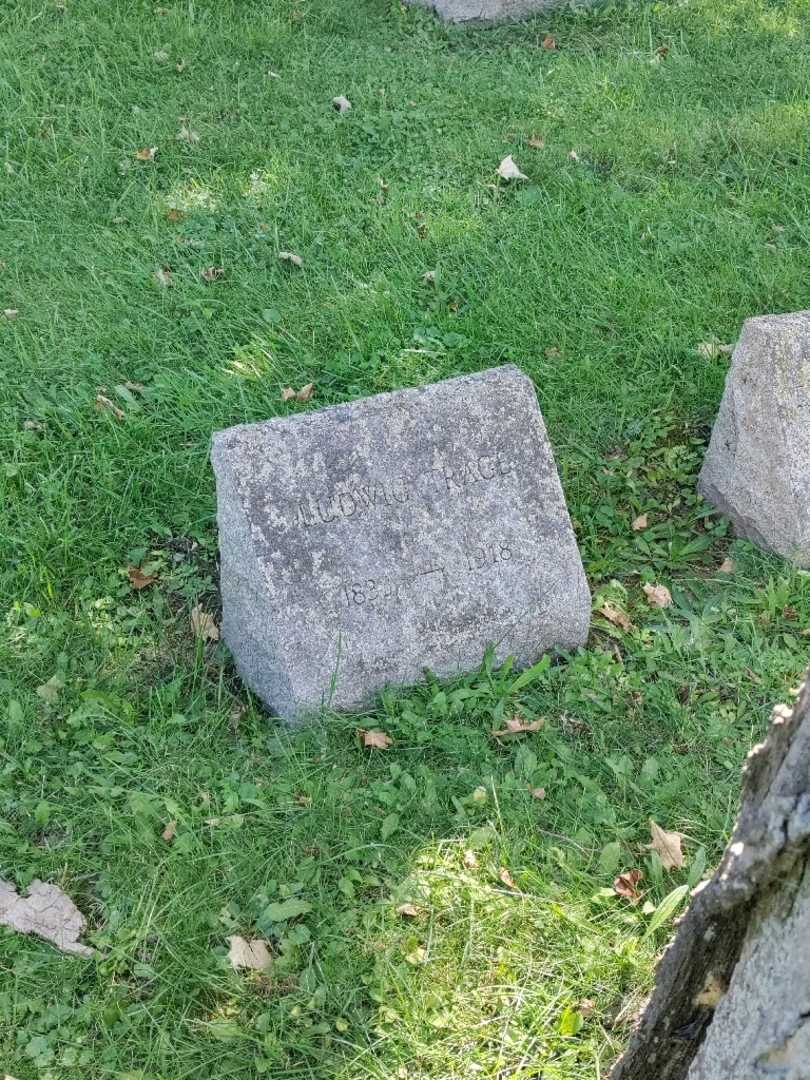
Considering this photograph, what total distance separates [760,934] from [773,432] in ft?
7.80

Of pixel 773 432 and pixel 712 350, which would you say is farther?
pixel 712 350

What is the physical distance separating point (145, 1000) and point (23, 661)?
1186 millimetres

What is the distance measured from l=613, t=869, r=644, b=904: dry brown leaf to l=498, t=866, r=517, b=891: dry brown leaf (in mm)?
260

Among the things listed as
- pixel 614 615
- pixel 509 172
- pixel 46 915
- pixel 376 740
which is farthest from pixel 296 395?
pixel 46 915

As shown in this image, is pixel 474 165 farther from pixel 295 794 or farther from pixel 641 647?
pixel 295 794

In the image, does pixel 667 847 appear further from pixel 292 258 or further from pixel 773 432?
pixel 292 258

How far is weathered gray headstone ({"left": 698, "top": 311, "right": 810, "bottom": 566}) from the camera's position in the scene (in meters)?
3.57

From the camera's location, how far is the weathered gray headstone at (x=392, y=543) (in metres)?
3.06

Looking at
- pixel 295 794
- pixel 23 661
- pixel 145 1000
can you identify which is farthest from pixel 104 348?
pixel 145 1000

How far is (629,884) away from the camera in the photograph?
106 inches

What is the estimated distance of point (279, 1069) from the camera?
2338 mm

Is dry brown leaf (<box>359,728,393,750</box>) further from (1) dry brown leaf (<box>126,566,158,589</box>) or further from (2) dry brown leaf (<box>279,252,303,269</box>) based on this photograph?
(2) dry brown leaf (<box>279,252,303,269</box>)

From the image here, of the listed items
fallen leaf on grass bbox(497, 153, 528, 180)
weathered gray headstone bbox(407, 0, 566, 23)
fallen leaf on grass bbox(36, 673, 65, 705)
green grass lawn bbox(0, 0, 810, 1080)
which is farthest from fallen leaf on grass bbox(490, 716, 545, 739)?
weathered gray headstone bbox(407, 0, 566, 23)

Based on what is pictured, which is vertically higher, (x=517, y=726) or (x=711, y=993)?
(x=711, y=993)
